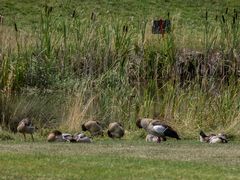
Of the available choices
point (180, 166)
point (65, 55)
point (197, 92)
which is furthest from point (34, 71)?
point (180, 166)

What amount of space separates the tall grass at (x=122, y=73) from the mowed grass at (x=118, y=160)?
95.3 inches

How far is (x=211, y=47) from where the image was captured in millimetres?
18109

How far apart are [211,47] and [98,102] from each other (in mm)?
3084

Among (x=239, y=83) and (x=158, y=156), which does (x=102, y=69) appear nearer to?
(x=239, y=83)

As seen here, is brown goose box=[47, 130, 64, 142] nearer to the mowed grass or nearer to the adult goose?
the mowed grass

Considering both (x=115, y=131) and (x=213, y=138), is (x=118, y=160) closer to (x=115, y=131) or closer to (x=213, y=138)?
(x=213, y=138)

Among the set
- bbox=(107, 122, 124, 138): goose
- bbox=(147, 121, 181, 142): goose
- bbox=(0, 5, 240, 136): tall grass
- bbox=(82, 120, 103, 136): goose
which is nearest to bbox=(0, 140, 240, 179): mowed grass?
bbox=(147, 121, 181, 142): goose

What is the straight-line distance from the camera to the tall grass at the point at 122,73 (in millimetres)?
16453

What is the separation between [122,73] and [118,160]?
643 cm

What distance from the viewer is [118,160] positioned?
11148 mm

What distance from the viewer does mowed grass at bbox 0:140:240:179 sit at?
9.96m

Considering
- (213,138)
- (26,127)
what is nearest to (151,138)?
(213,138)

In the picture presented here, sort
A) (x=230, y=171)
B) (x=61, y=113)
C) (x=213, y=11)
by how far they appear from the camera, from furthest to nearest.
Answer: (x=213, y=11), (x=61, y=113), (x=230, y=171)

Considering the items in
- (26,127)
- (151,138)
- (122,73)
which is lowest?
(151,138)
